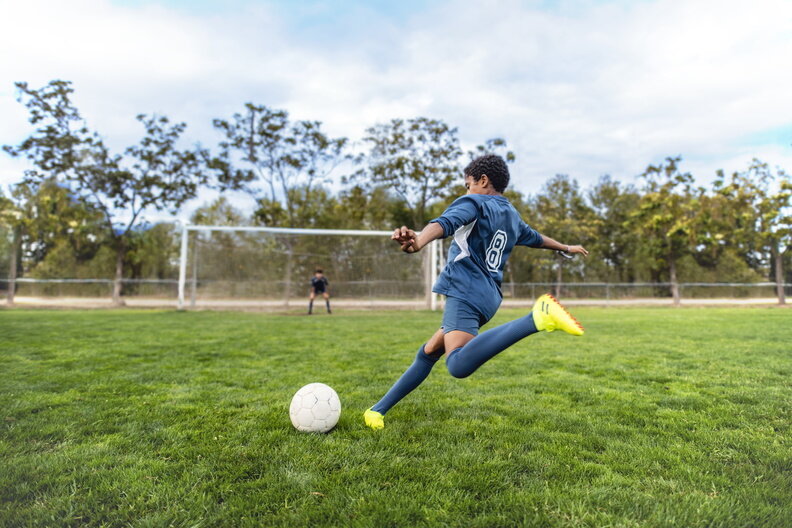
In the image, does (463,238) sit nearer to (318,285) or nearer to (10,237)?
(318,285)

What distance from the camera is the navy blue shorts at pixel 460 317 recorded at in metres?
2.89

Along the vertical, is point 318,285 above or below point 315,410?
above

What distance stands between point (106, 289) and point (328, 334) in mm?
16895

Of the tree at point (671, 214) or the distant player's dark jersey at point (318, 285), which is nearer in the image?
the distant player's dark jersey at point (318, 285)

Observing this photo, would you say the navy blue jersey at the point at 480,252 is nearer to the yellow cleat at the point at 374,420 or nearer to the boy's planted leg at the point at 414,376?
the boy's planted leg at the point at 414,376

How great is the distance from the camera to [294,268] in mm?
18453

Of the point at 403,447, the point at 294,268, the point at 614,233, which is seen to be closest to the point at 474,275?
the point at 403,447

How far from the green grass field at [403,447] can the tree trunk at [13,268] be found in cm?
1863

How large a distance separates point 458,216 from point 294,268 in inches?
646

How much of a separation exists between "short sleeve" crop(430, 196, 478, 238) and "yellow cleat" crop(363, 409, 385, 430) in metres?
1.50

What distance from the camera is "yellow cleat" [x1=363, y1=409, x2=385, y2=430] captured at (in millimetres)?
3295

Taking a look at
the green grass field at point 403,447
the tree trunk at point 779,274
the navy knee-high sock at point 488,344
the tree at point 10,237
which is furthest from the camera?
the tree trunk at point 779,274

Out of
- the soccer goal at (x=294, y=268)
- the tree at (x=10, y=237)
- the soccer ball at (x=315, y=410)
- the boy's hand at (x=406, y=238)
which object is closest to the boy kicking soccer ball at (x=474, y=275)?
the boy's hand at (x=406, y=238)

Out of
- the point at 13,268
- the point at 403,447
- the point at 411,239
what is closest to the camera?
the point at 411,239
